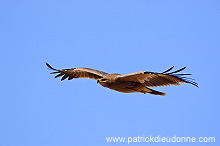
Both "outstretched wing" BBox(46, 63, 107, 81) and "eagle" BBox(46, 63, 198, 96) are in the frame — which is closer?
"eagle" BBox(46, 63, 198, 96)

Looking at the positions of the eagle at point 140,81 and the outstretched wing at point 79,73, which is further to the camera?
the outstretched wing at point 79,73

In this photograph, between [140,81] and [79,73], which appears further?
[79,73]

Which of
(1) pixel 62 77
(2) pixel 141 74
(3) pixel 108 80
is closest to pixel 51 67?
(1) pixel 62 77

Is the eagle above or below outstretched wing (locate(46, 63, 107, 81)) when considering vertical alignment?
below

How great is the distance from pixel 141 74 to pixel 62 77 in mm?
3751

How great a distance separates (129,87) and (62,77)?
3.14m

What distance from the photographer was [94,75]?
44.4 ft

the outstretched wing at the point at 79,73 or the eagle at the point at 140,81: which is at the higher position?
the outstretched wing at the point at 79,73

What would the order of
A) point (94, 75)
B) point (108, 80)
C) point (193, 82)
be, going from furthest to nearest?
point (94, 75)
point (108, 80)
point (193, 82)

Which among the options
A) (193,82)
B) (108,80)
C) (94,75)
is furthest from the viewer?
(94,75)

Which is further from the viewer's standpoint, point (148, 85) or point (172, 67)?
point (148, 85)

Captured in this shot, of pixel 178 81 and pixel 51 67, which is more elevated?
pixel 51 67

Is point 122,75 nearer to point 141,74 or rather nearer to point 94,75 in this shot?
point 141,74

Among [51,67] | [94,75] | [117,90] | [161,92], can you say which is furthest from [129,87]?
[51,67]
